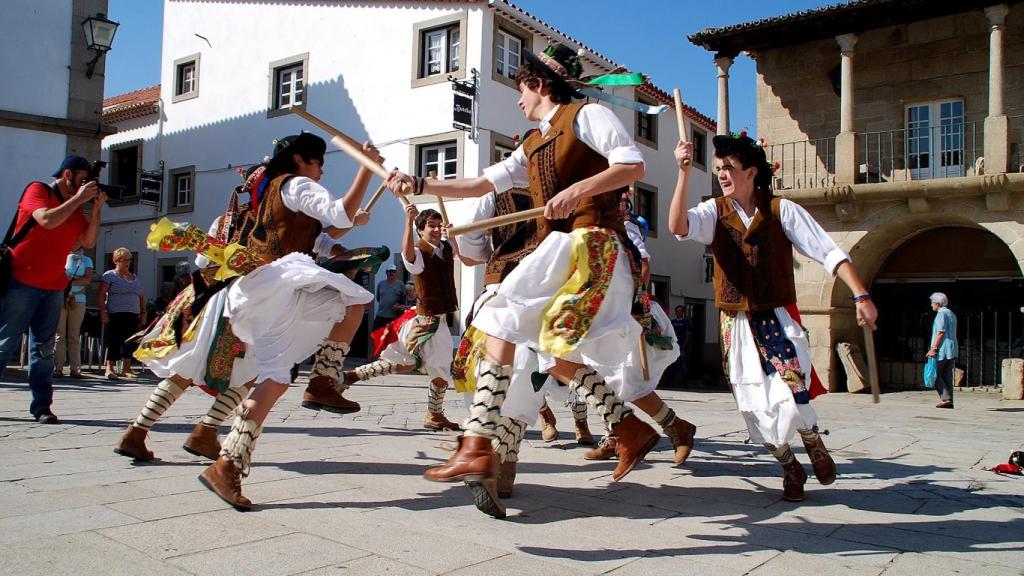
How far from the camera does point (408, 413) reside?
24.1ft

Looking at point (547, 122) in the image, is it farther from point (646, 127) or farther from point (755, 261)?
point (646, 127)

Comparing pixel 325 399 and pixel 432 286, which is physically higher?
pixel 432 286

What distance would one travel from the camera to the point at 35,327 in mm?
5602

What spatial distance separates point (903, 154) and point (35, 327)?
1562cm

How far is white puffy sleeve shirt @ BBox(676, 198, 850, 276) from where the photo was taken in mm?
3926

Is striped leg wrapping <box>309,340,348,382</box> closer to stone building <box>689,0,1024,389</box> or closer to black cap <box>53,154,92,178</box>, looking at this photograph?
black cap <box>53,154,92,178</box>

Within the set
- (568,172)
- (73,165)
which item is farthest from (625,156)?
(73,165)

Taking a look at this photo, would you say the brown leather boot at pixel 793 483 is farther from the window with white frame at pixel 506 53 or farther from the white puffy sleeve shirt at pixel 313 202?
the window with white frame at pixel 506 53

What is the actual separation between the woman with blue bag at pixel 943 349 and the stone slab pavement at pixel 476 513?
6.24m

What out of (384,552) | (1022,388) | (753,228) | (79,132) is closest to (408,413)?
(753,228)

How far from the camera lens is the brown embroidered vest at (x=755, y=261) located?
4.03 m

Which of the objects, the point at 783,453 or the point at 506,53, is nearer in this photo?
the point at 783,453

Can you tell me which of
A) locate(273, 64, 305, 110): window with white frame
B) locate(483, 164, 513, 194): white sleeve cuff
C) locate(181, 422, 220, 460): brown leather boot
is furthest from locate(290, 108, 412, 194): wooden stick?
locate(273, 64, 305, 110): window with white frame

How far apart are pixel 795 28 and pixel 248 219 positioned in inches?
591
